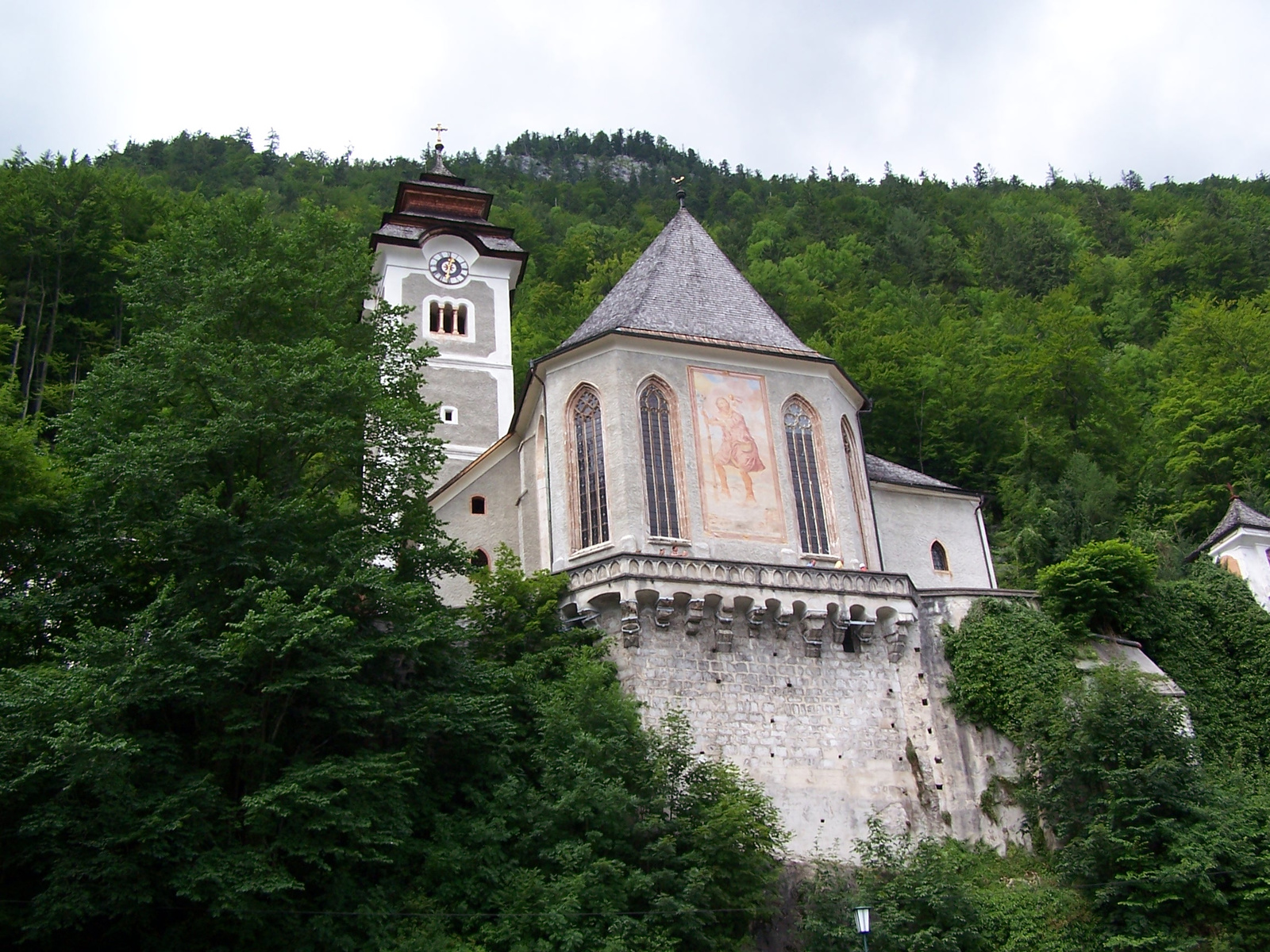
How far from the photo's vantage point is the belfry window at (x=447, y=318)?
42.1 m

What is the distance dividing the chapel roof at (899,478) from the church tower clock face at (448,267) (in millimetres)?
16774

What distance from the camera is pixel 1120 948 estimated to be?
68.7 feet

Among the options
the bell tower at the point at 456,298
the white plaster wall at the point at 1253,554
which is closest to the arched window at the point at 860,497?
the white plaster wall at the point at 1253,554

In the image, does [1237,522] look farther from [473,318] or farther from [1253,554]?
[473,318]

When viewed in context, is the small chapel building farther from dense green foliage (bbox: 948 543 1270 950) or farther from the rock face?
the rock face

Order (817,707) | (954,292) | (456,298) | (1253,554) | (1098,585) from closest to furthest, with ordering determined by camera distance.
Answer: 1. (817,707)
2. (1098,585)
3. (1253,554)
4. (456,298)
5. (954,292)

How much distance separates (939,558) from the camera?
32.2m

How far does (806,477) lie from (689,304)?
5.33 meters

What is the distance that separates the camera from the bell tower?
131 feet

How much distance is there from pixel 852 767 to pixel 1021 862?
140 inches

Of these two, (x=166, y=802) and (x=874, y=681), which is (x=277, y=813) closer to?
(x=166, y=802)

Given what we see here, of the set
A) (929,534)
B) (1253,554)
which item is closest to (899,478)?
(929,534)

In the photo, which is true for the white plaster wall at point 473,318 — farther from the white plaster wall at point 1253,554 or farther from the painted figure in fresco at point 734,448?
the white plaster wall at point 1253,554

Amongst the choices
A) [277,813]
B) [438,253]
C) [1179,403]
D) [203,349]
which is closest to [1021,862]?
[277,813]
